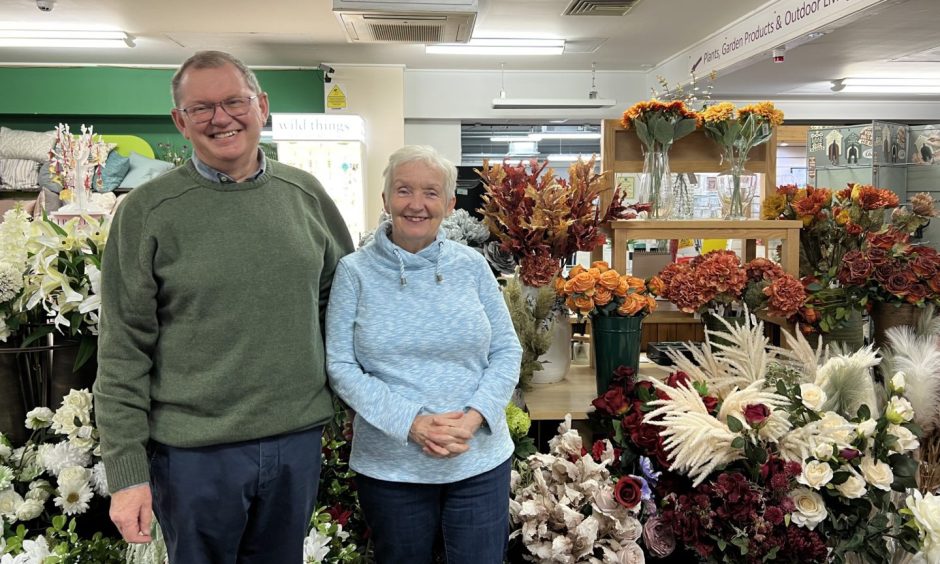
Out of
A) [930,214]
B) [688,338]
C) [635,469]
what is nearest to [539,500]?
[635,469]

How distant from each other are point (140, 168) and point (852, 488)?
6.78 meters

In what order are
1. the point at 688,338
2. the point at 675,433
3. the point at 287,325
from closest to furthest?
the point at 287,325 < the point at 675,433 < the point at 688,338

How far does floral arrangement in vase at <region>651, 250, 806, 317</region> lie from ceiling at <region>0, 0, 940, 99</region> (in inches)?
107

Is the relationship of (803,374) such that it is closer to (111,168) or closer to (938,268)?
(938,268)

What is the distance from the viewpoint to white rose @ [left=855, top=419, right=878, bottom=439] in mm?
1897

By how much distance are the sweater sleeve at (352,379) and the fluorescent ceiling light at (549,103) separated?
6310mm

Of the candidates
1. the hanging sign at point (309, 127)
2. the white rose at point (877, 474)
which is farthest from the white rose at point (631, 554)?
the hanging sign at point (309, 127)

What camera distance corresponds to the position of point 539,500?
1.92 metres

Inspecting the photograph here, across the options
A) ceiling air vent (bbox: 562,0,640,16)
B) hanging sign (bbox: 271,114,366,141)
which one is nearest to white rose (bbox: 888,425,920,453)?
ceiling air vent (bbox: 562,0,640,16)

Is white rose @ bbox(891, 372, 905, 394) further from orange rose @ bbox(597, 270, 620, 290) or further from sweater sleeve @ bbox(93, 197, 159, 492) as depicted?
sweater sleeve @ bbox(93, 197, 159, 492)

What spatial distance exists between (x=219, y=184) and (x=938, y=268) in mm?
2275

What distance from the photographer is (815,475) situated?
1.81m

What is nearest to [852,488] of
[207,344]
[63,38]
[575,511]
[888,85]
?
[575,511]

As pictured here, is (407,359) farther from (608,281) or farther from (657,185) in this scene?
(657,185)
